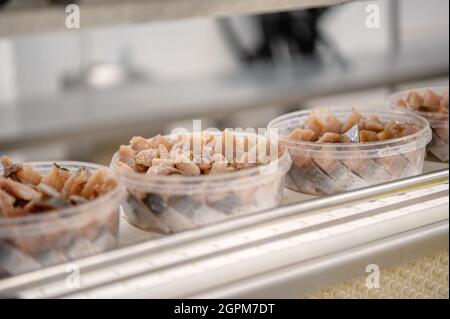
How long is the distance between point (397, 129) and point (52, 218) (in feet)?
2.71

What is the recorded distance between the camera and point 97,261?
1119mm

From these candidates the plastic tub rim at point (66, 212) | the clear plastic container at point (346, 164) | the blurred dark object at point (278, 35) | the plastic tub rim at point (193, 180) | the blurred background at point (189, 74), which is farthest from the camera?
the blurred dark object at point (278, 35)

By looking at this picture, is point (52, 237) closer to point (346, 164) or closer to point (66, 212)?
point (66, 212)

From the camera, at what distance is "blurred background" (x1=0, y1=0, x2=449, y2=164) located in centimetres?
349

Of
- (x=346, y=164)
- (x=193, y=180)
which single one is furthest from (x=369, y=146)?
(x=193, y=180)

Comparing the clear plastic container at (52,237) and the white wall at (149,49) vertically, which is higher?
the clear plastic container at (52,237)

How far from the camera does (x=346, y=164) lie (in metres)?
1.51

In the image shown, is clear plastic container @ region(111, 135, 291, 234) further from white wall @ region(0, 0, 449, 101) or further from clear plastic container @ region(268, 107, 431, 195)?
white wall @ region(0, 0, 449, 101)

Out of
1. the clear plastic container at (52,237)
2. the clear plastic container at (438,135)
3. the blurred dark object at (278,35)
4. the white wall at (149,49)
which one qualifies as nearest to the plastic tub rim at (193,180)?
the clear plastic container at (52,237)

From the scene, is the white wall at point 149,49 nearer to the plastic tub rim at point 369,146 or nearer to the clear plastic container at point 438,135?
the clear plastic container at point 438,135

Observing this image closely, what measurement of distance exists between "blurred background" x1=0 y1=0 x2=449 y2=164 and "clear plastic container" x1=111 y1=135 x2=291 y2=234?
1.72 meters

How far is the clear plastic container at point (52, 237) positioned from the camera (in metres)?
1.10

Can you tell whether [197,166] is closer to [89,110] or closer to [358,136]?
[358,136]

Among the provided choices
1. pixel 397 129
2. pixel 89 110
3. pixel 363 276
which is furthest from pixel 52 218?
pixel 89 110
